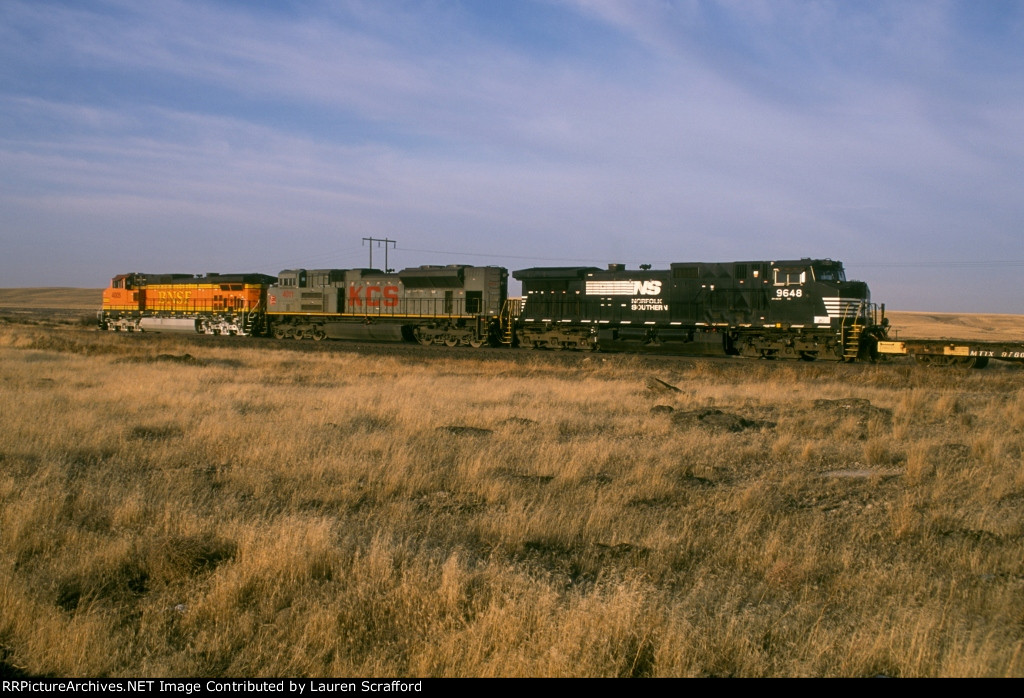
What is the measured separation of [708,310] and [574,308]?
5420 mm

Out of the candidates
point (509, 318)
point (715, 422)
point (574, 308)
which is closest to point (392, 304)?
point (509, 318)

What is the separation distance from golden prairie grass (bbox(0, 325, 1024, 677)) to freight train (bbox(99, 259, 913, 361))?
11798 mm

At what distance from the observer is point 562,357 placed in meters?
25.7

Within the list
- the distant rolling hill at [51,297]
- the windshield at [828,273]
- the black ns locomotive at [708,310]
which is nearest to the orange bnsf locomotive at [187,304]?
the black ns locomotive at [708,310]

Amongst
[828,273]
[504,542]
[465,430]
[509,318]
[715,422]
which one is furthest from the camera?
[509,318]

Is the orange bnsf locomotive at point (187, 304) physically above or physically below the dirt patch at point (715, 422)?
above

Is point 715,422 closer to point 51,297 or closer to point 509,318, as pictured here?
point 509,318

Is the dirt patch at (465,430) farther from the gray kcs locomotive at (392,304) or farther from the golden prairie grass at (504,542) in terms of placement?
the gray kcs locomotive at (392,304)

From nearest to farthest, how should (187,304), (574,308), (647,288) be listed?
1. (647,288)
2. (574,308)
3. (187,304)

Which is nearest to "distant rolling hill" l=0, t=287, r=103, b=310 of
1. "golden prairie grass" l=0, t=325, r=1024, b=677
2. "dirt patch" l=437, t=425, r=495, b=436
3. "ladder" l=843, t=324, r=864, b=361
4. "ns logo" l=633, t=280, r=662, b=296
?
"ns logo" l=633, t=280, r=662, b=296

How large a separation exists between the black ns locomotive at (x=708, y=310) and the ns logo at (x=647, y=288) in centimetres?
4

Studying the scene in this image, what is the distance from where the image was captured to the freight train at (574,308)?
976 inches

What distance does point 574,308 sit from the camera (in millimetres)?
29453
